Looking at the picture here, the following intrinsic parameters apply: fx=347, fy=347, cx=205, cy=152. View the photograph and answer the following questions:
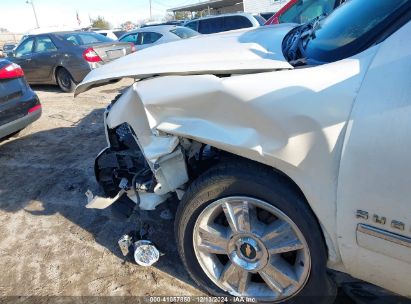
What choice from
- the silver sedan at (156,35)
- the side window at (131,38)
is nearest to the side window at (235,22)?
the silver sedan at (156,35)

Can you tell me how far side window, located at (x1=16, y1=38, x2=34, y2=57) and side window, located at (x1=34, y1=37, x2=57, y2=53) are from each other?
0.86 ft

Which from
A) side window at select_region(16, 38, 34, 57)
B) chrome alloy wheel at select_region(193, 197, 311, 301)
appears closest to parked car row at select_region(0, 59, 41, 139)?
chrome alloy wheel at select_region(193, 197, 311, 301)

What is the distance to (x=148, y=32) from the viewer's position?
9859 millimetres

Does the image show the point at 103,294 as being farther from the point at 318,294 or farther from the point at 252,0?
the point at 252,0

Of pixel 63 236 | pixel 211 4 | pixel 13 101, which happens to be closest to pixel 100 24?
pixel 211 4

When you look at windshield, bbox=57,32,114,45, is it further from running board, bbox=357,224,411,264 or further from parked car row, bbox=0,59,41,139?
running board, bbox=357,224,411,264

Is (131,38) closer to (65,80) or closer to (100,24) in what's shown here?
(65,80)

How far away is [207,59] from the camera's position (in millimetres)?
2172

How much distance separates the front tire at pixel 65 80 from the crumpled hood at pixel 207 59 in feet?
20.1

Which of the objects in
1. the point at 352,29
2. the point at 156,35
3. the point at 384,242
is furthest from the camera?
the point at 156,35

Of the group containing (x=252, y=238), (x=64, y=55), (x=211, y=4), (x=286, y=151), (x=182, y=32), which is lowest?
(x=211, y=4)

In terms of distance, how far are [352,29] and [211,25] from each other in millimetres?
10270

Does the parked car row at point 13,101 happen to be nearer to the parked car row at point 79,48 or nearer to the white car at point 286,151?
the white car at point 286,151

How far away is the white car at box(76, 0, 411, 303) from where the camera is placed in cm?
Answer: 142
